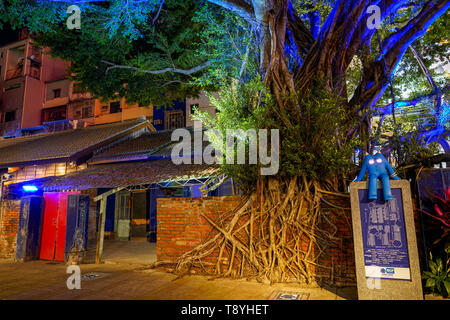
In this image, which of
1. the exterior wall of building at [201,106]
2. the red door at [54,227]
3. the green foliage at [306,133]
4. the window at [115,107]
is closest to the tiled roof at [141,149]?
the red door at [54,227]

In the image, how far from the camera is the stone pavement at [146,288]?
4711 mm

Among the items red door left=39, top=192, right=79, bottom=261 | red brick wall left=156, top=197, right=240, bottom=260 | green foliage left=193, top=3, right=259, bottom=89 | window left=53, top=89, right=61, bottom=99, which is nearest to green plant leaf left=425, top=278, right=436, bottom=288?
red brick wall left=156, top=197, right=240, bottom=260

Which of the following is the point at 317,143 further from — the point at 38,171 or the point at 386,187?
the point at 38,171

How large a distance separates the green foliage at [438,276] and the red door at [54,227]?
921cm

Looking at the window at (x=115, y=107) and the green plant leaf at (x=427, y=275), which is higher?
the window at (x=115, y=107)

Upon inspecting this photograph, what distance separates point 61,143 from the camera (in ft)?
43.5

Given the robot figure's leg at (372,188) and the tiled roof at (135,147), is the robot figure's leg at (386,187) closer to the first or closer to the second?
the robot figure's leg at (372,188)

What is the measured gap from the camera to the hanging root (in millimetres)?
5500

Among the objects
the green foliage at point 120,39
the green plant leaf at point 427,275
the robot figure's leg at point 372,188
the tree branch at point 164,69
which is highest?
the green foliage at point 120,39

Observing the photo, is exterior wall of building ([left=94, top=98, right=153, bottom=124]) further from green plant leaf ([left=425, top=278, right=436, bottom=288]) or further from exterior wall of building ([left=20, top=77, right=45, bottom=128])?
green plant leaf ([left=425, top=278, right=436, bottom=288])

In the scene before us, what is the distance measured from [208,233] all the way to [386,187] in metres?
3.73

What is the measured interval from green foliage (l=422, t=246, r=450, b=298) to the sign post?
62 cm
